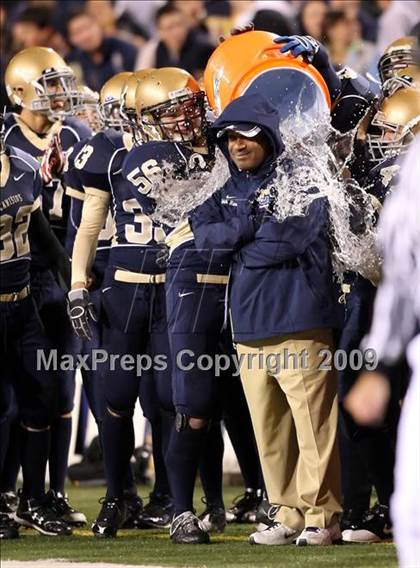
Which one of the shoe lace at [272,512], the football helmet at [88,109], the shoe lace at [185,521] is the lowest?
the shoe lace at [185,521]

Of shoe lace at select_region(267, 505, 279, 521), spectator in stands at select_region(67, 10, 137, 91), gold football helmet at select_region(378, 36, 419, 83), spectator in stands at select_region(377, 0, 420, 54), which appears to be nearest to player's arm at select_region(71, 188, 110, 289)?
shoe lace at select_region(267, 505, 279, 521)

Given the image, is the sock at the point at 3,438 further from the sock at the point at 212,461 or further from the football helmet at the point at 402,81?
the football helmet at the point at 402,81

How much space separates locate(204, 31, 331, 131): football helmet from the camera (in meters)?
6.69

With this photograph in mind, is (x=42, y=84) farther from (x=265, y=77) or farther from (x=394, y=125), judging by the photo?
(x=394, y=125)

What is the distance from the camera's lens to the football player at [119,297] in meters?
7.02

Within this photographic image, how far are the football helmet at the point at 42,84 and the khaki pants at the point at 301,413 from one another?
8.88ft

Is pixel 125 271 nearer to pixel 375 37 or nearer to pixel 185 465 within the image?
pixel 185 465

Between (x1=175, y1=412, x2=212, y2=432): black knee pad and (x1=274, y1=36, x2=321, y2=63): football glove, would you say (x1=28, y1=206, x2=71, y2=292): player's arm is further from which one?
(x1=274, y1=36, x2=321, y2=63): football glove

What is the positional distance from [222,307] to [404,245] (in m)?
2.46

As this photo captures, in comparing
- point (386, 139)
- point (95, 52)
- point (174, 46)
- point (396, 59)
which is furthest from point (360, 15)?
point (386, 139)

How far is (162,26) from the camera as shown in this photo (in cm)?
1316

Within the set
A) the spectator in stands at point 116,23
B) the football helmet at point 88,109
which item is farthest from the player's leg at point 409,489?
the spectator in stands at point 116,23

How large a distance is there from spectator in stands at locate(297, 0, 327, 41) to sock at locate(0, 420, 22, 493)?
4.93 m

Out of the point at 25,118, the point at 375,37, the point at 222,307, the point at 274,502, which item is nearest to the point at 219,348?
the point at 222,307
